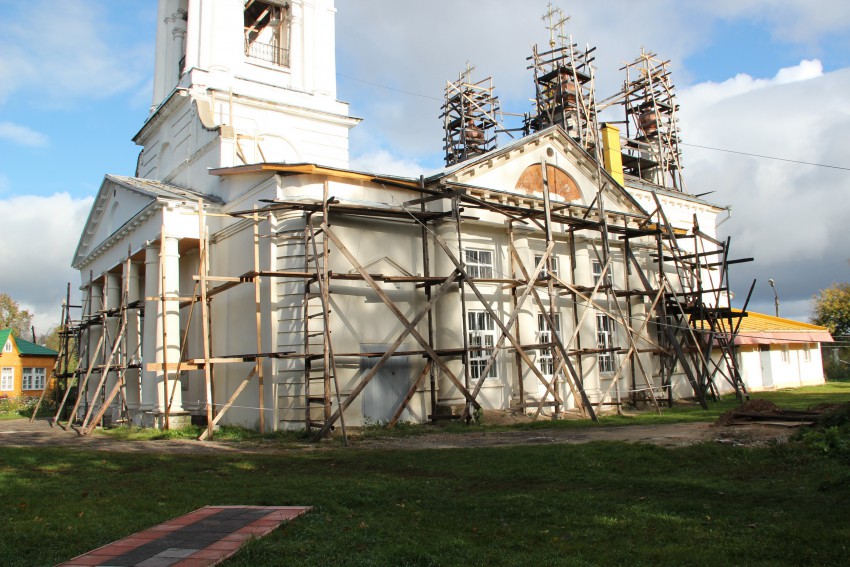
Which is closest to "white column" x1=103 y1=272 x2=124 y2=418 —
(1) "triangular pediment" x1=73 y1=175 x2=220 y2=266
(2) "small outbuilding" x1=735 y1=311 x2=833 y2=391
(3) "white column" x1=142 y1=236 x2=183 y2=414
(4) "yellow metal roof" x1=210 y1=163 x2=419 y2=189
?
(1) "triangular pediment" x1=73 y1=175 x2=220 y2=266

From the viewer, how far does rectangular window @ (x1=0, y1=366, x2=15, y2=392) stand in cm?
4809

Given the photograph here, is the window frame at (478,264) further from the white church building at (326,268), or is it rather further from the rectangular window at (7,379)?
the rectangular window at (7,379)

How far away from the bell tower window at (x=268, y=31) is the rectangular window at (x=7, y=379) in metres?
34.0

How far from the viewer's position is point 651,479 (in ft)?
29.1

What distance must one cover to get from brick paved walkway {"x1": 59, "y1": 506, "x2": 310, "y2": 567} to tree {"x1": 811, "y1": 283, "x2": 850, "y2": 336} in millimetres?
49914

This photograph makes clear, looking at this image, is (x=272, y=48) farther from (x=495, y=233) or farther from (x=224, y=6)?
(x=495, y=233)

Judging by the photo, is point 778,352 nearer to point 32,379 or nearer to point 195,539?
point 195,539

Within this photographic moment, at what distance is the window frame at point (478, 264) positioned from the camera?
20.4 meters

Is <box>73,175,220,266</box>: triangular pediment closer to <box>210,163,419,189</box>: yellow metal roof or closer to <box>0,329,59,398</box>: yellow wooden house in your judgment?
<box>210,163,419,189</box>: yellow metal roof

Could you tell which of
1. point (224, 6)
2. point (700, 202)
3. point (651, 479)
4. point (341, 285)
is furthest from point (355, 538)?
point (700, 202)

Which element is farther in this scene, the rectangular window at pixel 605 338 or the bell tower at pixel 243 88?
the bell tower at pixel 243 88

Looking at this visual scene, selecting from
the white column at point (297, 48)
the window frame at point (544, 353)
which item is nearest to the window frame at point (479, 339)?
the window frame at point (544, 353)

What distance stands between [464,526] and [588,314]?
1653cm

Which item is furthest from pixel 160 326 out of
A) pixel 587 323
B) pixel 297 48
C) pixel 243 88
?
pixel 297 48
